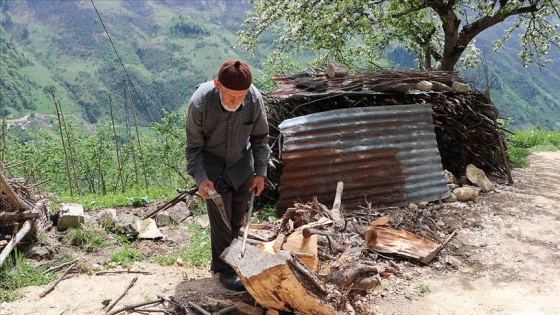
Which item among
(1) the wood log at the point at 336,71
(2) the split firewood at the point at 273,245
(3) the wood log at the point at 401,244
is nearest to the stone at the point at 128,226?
(2) the split firewood at the point at 273,245

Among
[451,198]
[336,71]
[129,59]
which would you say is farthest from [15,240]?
[129,59]

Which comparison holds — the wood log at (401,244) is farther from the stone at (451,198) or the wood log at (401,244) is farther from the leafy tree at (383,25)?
the leafy tree at (383,25)

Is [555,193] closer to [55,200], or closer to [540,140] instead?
[540,140]

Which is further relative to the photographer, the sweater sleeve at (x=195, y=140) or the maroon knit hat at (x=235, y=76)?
the sweater sleeve at (x=195, y=140)

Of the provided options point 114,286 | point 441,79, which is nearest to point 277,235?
point 114,286

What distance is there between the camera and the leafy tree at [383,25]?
8.15 m

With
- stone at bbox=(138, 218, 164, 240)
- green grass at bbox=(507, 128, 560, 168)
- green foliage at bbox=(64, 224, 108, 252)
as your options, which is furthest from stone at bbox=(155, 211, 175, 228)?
green grass at bbox=(507, 128, 560, 168)

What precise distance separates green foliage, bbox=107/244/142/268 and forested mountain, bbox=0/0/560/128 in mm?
60687

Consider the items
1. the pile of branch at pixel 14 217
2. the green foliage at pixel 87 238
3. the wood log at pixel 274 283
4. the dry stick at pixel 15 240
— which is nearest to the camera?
the wood log at pixel 274 283

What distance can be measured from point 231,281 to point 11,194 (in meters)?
2.32

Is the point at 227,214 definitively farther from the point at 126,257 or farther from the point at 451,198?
the point at 451,198

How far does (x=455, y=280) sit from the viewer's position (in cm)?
383

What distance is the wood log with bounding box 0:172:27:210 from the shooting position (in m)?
4.03

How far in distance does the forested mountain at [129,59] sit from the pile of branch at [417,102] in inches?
2229
